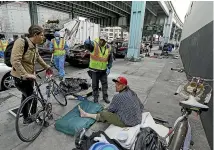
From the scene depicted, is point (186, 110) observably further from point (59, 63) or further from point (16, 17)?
point (16, 17)

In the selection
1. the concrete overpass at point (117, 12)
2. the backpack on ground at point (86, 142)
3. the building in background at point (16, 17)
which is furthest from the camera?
the building in background at point (16, 17)

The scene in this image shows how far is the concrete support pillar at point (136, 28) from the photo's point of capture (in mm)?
10578

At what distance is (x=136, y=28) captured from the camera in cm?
1094

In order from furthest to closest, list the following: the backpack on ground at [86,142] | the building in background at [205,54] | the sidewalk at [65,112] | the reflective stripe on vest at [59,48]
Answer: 1. the reflective stripe on vest at [59,48]
2. the building in background at [205,54]
3. the sidewalk at [65,112]
4. the backpack on ground at [86,142]

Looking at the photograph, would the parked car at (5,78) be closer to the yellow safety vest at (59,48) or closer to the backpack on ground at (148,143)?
the yellow safety vest at (59,48)

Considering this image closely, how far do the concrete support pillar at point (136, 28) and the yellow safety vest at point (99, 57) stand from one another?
25.9 feet

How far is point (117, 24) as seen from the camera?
3134 centimetres

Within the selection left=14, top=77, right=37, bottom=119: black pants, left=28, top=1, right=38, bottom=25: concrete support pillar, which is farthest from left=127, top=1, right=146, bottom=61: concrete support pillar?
left=28, top=1, right=38, bottom=25: concrete support pillar

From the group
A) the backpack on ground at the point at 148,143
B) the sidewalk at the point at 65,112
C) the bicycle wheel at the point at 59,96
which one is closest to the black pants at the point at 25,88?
the sidewalk at the point at 65,112

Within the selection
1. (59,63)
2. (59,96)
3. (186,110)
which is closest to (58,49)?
(59,63)

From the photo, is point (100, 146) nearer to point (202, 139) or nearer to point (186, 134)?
point (186, 134)

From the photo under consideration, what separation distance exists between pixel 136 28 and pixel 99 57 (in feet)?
27.5

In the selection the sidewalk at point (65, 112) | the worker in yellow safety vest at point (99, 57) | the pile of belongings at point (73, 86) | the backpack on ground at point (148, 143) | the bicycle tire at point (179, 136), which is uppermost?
the worker in yellow safety vest at point (99, 57)

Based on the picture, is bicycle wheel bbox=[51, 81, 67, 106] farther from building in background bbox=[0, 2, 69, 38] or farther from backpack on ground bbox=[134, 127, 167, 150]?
building in background bbox=[0, 2, 69, 38]
